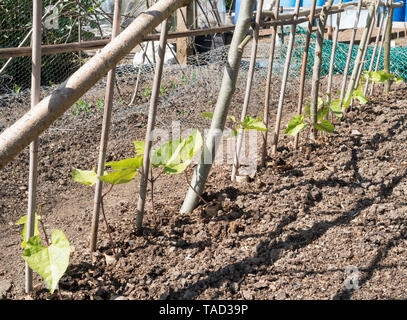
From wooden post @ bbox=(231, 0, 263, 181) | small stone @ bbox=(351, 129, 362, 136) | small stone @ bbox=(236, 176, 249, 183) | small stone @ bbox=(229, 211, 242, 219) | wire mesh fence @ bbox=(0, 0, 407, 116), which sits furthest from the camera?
wire mesh fence @ bbox=(0, 0, 407, 116)

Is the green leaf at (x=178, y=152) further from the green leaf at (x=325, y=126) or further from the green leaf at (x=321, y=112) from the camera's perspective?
the green leaf at (x=321, y=112)

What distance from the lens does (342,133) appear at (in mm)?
3250

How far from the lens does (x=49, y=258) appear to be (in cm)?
143

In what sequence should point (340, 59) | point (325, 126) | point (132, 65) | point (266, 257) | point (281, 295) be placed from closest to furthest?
1. point (281, 295)
2. point (266, 257)
3. point (325, 126)
4. point (132, 65)
5. point (340, 59)

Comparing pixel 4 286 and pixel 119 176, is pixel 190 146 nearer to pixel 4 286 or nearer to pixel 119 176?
pixel 119 176

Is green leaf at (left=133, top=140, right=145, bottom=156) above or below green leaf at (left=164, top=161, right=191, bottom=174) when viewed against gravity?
above

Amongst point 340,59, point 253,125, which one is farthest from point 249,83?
point 340,59

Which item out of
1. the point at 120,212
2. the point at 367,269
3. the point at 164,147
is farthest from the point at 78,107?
the point at 367,269

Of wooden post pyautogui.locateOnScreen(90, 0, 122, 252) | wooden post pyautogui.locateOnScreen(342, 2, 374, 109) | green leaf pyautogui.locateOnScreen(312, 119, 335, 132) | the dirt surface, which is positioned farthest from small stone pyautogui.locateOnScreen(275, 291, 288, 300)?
wooden post pyautogui.locateOnScreen(342, 2, 374, 109)

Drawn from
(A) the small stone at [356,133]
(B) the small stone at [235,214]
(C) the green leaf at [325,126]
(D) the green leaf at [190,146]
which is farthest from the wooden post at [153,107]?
(A) the small stone at [356,133]

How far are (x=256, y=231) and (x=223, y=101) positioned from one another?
0.65m

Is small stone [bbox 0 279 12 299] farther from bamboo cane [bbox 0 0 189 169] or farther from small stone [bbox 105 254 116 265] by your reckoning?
bamboo cane [bbox 0 0 189 169]

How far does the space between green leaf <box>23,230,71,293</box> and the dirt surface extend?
24 cm

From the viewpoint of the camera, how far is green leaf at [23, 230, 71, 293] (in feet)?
4.55
